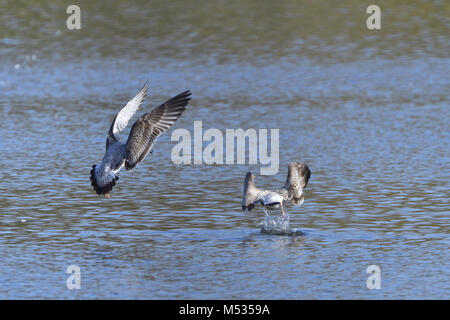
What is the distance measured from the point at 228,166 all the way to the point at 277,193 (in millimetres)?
4868

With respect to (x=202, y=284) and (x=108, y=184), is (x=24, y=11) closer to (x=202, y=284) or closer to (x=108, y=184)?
(x=108, y=184)

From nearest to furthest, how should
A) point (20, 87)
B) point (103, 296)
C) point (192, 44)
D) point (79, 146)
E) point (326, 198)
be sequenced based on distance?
point (103, 296) < point (326, 198) < point (79, 146) < point (20, 87) < point (192, 44)

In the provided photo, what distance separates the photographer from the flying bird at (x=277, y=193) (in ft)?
49.6

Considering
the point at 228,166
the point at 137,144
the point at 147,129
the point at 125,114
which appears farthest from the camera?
the point at 228,166

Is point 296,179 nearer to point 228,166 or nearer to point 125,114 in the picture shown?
point 125,114

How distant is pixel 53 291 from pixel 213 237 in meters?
3.20

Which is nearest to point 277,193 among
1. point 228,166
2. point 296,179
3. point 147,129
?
point 296,179

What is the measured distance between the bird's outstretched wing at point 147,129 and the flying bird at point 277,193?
173cm

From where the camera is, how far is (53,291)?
41.2 ft

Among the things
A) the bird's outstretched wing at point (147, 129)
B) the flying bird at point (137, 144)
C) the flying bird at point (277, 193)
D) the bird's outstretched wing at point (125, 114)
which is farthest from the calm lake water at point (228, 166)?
the bird's outstretched wing at point (125, 114)

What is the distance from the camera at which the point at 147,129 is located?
1608 cm

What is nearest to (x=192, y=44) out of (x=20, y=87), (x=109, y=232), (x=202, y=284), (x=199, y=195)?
(x=20, y=87)

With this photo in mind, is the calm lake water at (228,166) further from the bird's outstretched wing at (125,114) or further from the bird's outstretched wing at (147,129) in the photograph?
the bird's outstretched wing at (125,114)

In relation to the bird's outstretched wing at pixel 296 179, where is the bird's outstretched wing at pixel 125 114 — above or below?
above
